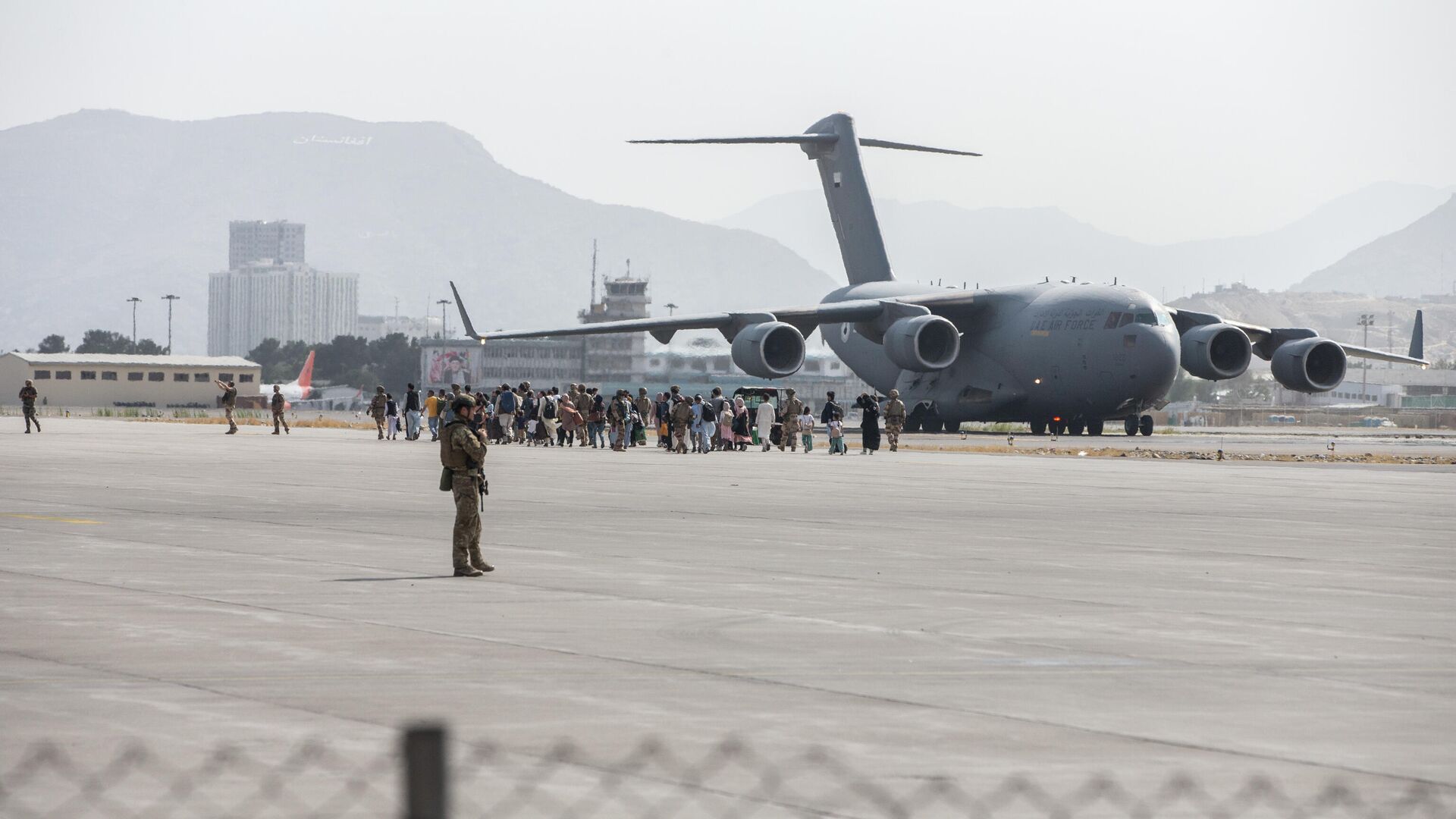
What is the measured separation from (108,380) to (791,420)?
9412cm

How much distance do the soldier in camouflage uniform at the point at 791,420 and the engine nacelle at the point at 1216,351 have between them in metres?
14.0

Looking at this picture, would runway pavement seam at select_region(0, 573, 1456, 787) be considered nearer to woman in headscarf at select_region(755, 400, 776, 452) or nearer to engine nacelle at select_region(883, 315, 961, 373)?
woman in headscarf at select_region(755, 400, 776, 452)

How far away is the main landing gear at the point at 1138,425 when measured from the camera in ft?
181

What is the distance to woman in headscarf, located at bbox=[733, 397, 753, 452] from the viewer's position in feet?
146

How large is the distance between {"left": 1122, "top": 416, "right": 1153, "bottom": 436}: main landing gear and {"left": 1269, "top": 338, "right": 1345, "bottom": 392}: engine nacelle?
4.24 metres

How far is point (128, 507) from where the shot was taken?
21984 millimetres

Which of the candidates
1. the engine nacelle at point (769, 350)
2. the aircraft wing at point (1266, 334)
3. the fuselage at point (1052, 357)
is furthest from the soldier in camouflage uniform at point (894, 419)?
the aircraft wing at point (1266, 334)

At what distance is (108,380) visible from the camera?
12694 cm

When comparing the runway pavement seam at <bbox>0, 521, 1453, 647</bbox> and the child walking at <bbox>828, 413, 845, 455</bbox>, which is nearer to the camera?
the runway pavement seam at <bbox>0, 521, 1453, 647</bbox>

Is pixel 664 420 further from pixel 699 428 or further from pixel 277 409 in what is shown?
pixel 277 409

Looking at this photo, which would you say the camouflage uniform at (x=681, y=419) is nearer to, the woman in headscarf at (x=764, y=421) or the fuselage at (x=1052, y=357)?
the woman in headscarf at (x=764, y=421)

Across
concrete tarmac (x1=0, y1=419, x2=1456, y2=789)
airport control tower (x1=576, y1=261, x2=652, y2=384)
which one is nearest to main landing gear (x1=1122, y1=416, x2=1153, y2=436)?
concrete tarmac (x1=0, y1=419, x2=1456, y2=789)

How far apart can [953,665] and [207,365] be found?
128m

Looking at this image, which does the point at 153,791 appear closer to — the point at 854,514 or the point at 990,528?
the point at 990,528
